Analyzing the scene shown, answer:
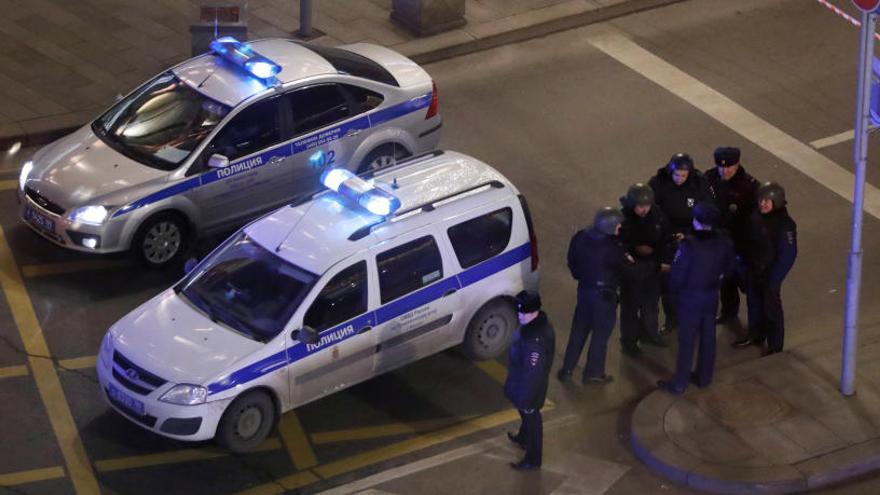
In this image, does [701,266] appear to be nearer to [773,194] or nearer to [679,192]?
[773,194]

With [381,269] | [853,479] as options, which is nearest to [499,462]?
[381,269]

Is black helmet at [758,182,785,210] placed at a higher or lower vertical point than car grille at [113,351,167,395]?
higher

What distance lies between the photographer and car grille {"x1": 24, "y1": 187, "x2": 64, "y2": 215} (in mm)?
14656

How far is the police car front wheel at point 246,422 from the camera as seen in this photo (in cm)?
1234

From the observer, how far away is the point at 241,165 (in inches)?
596

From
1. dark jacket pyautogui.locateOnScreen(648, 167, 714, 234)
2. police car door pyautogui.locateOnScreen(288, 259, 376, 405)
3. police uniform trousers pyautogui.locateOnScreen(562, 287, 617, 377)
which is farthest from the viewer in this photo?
dark jacket pyautogui.locateOnScreen(648, 167, 714, 234)

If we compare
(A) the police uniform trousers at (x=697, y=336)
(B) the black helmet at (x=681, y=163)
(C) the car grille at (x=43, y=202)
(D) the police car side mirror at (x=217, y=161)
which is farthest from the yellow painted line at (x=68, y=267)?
(A) the police uniform trousers at (x=697, y=336)

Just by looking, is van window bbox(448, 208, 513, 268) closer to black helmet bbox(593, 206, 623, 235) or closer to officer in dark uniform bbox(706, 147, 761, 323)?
black helmet bbox(593, 206, 623, 235)

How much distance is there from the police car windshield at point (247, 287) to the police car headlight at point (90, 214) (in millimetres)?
1691

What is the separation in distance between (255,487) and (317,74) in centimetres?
489

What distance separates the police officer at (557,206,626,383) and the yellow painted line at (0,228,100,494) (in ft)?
13.7

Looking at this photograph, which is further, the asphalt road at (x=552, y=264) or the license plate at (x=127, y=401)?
the asphalt road at (x=552, y=264)

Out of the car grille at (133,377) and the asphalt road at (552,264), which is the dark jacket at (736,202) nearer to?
the asphalt road at (552,264)

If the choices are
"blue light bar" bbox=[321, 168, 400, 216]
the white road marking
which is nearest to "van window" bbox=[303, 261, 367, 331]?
"blue light bar" bbox=[321, 168, 400, 216]
